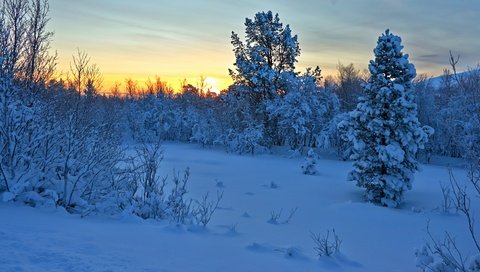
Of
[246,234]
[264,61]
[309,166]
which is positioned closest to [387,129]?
[309,166]

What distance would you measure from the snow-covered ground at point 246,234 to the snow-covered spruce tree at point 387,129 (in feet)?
3.42

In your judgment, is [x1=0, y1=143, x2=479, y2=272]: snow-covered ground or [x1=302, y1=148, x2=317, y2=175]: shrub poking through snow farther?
[x1=302, y1=148, x2=317, y2=175]: shrub poking through snow

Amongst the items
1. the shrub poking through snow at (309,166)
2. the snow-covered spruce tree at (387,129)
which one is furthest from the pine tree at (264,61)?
the snow-covered spruce tree at (387,129)

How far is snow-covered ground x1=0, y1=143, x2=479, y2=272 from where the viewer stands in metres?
4.85

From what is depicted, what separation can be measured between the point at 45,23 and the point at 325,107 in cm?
2610

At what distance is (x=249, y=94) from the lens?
126ft

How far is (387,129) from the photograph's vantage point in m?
15.9

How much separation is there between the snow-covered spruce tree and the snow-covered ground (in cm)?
104

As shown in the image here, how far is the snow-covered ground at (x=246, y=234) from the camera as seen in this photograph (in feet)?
15.9

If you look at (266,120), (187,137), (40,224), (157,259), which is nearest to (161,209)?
(40,224)

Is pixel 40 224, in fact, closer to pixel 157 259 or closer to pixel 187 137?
pixel 157 259

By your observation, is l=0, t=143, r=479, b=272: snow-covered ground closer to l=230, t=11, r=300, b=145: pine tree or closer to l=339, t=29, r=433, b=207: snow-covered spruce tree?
l=339, t=29, r=433, b=207: snow-covered spruce tree

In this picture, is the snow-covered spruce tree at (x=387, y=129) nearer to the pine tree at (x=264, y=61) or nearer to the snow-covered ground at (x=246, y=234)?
the snow-covered ground at (x=246, y=234)


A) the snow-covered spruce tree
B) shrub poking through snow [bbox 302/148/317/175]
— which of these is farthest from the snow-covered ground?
shrub poking through snow [bbox 302/148/317/175]
